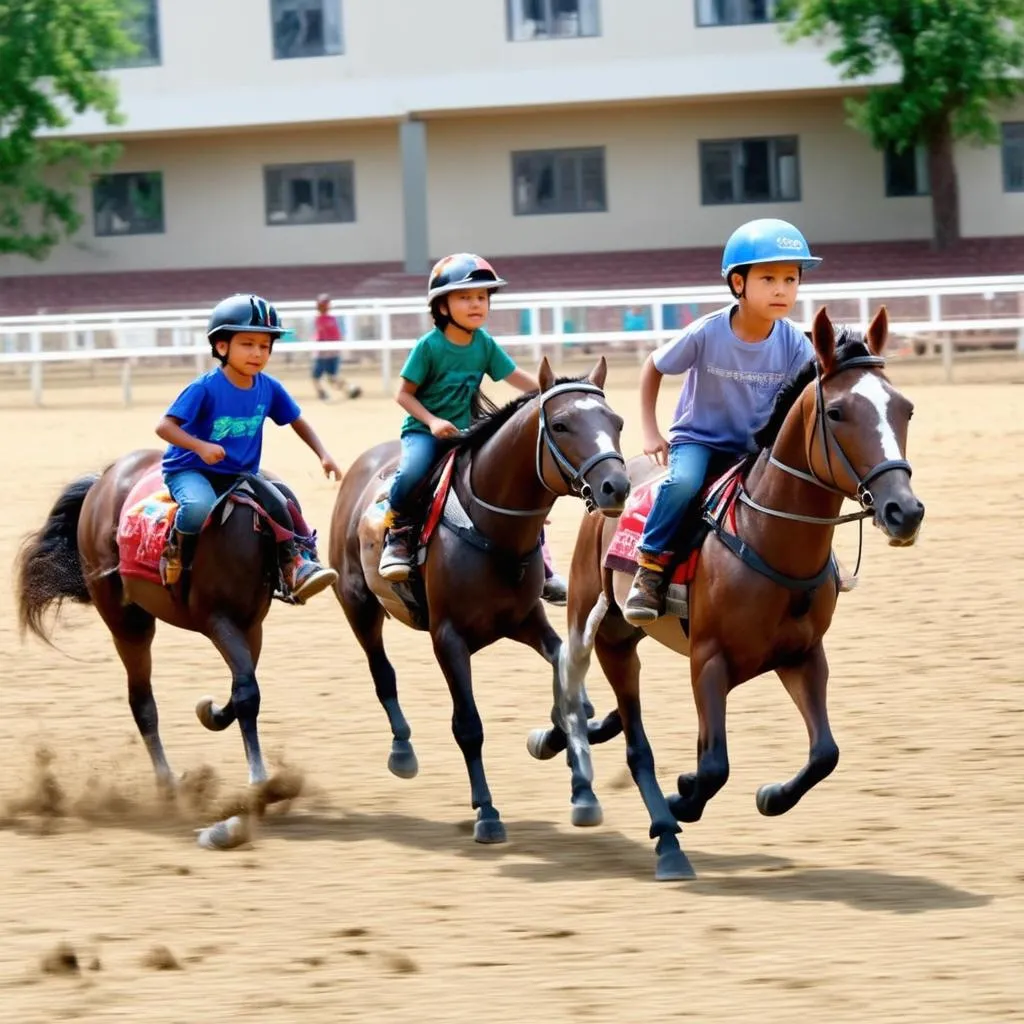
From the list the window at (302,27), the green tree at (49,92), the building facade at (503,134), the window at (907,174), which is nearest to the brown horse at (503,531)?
the building facade at (503,134)

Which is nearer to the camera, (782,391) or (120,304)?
(782,391)

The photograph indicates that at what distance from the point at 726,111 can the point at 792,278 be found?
34.0 m

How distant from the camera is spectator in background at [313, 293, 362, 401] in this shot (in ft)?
88.1

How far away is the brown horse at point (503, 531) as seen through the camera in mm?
7008

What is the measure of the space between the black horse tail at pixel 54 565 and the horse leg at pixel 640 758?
2.86m

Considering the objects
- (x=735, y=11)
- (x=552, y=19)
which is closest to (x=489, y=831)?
(x=735, y=11)

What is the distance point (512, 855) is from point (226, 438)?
2.26 meters

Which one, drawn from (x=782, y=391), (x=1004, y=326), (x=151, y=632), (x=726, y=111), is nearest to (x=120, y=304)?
(x=726, y=111)

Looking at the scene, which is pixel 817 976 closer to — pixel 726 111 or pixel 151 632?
pixel 151 632

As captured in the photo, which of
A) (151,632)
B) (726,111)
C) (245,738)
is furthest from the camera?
(726,111)

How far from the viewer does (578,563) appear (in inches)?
299

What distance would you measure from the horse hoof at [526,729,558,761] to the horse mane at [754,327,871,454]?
65.3 inches

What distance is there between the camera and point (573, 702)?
295 inches

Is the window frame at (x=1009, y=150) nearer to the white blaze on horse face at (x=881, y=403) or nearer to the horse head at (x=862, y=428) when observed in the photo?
the horse head at (x=862, y=428)
